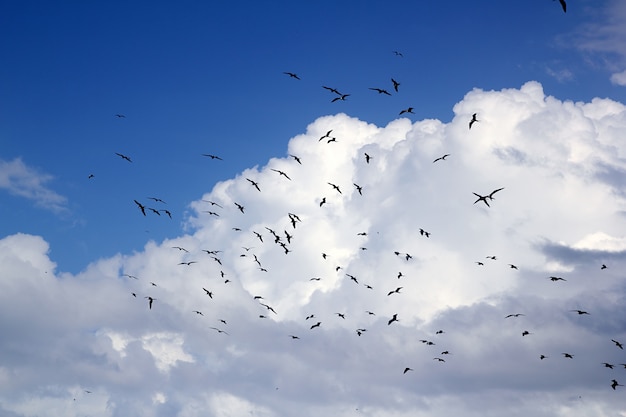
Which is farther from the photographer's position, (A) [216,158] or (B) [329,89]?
(A) [216,158]

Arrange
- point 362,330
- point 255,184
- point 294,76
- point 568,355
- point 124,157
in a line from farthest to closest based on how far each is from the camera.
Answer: point 362,330 < point 568,355 < point 255,184 < point 124,157 < point 294,76

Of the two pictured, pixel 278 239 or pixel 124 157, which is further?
pixel 278 239

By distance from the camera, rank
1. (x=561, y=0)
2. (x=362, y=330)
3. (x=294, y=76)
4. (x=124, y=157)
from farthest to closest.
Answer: (x=362, y=330), (x=124, y=157), (x=294, y=76), (x=561, y=0)

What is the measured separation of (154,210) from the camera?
291ft

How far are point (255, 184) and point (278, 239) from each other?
43.9ft

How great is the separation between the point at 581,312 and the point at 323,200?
4000cm

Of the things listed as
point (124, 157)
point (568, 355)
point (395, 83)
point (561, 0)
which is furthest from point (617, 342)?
point (561, 0)

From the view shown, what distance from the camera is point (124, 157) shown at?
81000 mm

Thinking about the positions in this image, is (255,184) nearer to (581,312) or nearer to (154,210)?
(154,210)

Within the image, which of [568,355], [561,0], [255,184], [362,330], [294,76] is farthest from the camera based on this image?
[362,330]

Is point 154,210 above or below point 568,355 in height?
above

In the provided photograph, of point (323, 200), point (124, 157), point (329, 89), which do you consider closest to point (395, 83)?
point (329, 89)

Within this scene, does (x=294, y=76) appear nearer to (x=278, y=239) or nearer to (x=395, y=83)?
(x=395, y=83)

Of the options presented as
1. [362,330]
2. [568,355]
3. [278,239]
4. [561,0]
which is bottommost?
[561,0]
